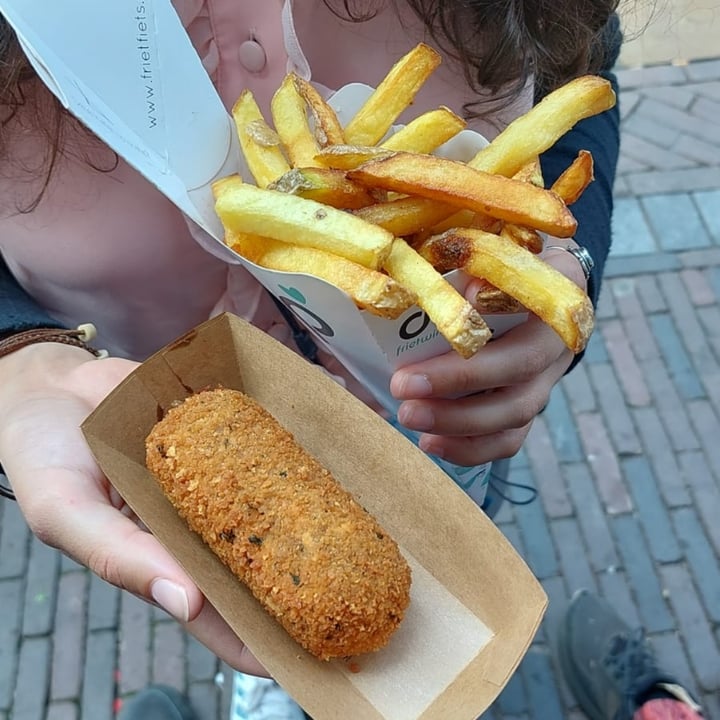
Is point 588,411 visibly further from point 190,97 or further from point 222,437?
point 190,97

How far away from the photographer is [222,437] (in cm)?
169

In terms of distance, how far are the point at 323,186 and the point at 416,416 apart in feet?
1.46

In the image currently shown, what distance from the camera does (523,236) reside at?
140 cm

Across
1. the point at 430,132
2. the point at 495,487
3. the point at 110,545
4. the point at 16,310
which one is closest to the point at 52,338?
the point at 16,310

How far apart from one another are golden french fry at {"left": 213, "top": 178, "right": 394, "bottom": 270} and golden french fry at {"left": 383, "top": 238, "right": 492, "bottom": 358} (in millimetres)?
45

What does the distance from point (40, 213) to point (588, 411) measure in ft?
9.44

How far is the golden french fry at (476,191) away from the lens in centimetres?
132

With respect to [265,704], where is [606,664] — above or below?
below

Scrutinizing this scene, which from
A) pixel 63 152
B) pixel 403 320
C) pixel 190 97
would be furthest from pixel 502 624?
pixel 63 152

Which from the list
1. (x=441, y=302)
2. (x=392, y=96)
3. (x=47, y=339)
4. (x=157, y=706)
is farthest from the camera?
(x=157, y=706)

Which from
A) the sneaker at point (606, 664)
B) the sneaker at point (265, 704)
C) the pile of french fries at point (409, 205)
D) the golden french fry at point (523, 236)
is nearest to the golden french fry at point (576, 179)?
the pile of french fries at point (409, 205)

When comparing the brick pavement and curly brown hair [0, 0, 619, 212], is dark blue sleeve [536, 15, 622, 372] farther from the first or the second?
the brick pavement

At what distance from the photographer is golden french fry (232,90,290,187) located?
1.50 m

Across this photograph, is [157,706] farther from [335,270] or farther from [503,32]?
[503,32]
